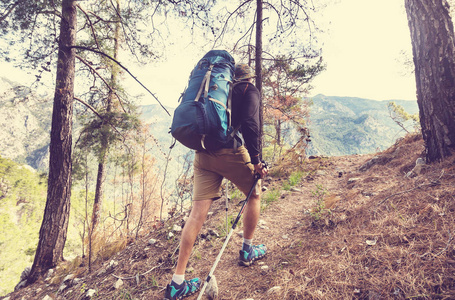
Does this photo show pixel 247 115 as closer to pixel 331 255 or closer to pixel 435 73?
pixel 331 255

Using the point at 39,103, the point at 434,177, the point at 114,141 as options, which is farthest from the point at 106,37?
the point at 434,177

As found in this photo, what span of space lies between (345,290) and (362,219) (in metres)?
1.10

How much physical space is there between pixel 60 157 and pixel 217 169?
409 cm

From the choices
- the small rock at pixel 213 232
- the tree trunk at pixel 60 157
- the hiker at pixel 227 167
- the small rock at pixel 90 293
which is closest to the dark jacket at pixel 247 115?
the hiker at pixel 227 167

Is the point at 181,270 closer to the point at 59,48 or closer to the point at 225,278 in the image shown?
the point at 225,278

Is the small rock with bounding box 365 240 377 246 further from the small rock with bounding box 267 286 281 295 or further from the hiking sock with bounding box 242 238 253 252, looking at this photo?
the hiking sock with bounding box 242 238 253 252

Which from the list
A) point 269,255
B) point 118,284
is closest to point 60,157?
point 118,284

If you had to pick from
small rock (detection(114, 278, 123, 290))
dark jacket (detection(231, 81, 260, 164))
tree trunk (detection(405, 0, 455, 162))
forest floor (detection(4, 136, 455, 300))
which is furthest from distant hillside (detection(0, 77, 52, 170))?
tree trunk (detection(405, 0, 455, 162))

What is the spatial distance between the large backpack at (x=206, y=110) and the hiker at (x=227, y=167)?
0.13 m

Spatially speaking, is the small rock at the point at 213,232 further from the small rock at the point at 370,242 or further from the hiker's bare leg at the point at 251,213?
the small rock at the point at 370,242

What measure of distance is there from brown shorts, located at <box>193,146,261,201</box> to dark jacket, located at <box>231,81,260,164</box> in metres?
0.11

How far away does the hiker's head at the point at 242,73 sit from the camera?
84.6 inches

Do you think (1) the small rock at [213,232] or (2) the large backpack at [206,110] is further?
(1) the small rock at [213,232]

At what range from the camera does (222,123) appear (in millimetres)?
1815
